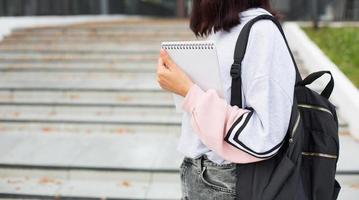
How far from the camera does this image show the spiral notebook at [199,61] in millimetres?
1267

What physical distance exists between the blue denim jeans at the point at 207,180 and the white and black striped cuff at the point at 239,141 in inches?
5.0

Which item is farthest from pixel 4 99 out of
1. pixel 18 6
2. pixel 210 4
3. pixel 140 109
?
pixel 210 4

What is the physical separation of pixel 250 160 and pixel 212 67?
290 mm

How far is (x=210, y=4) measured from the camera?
135 cm

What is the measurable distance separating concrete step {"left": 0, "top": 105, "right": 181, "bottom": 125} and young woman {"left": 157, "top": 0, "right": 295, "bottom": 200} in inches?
153

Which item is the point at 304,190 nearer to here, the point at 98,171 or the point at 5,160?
the point at 98,171

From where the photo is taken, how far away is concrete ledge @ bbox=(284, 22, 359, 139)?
4.96 m

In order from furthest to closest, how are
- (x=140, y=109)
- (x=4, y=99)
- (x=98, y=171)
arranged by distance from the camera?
(x=4, y=99) < (x=140, y=109) < (x=98, y=171)

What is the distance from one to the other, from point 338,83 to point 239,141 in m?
4.67

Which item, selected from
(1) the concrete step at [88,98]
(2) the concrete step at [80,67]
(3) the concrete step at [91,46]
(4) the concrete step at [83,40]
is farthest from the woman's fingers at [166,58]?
(4) the concrete step at [83,40]

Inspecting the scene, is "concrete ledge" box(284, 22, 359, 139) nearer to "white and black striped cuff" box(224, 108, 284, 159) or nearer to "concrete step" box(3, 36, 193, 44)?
"concrete step" box(3, 36, 193, 44)

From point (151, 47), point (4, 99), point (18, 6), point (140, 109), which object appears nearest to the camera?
point (140, 109)

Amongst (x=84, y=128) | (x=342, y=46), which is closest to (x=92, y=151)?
(x=84, y=128)

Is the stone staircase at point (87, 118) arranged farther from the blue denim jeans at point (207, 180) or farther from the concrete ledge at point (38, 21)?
the blue denim jeans at point (207, 180)
